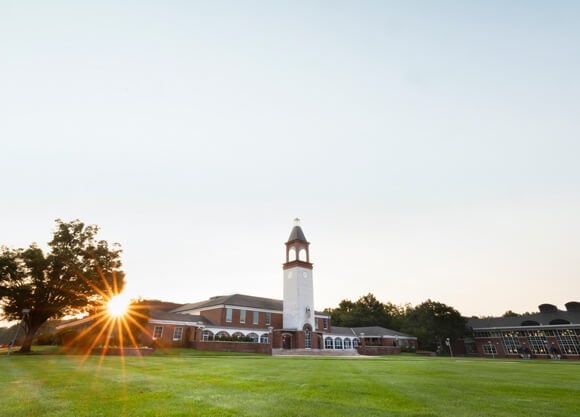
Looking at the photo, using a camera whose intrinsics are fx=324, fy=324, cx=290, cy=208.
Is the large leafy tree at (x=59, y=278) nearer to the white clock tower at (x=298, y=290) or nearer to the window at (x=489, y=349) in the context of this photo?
the white clock tower at (x=298, y=290)

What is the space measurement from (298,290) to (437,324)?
97.7 ft

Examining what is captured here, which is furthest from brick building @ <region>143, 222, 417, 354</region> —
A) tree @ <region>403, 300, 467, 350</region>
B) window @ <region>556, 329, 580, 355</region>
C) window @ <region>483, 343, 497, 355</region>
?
window @ <region>556, 329, 580, 355</region>

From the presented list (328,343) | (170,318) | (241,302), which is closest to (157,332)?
(170,318)

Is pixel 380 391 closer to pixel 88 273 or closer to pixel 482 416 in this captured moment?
pixel 482 416

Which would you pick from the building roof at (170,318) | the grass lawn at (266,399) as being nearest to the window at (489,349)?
the building roof at (170,318)

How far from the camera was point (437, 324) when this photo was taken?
6150cm

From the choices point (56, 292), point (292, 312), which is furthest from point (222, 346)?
point (56, 292)

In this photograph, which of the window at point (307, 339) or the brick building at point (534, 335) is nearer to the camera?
the window at point (307, 339)

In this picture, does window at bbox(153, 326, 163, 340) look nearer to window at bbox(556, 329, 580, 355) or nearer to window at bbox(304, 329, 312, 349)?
window at bbox(304, 329, 312, 349)

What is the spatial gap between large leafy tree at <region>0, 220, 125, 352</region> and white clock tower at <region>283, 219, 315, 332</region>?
86.9ft

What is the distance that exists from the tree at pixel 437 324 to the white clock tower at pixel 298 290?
81.2ft

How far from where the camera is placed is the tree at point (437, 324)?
61.1m

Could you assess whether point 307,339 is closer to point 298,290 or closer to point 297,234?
point 298,290

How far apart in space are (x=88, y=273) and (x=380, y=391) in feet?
101
